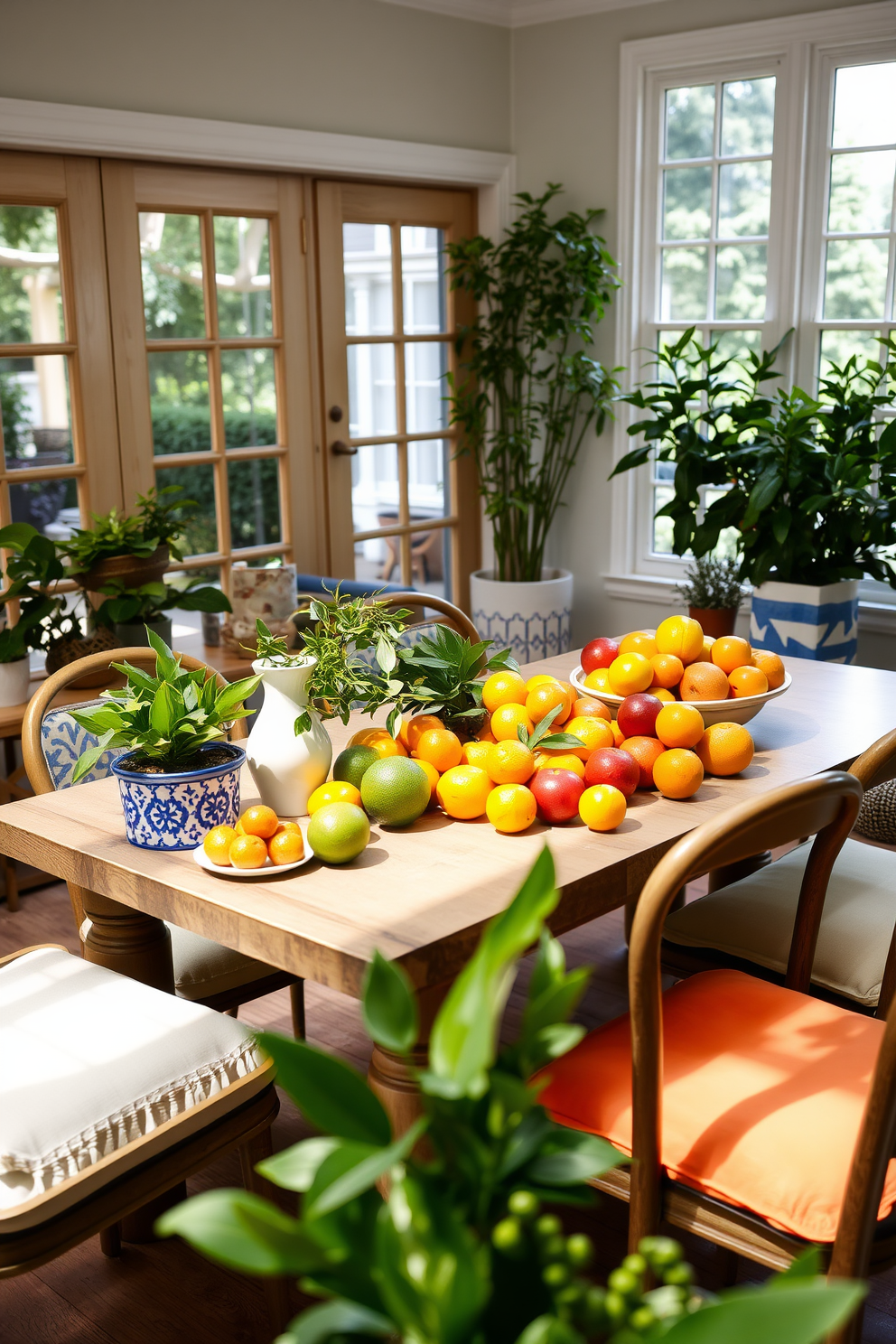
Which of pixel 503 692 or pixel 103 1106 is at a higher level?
pixel 503 692

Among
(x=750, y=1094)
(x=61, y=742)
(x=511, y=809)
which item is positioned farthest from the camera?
(x=61, y=742)

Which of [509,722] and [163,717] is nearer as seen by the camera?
[163,717]

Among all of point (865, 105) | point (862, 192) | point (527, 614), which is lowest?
point (527, 614)

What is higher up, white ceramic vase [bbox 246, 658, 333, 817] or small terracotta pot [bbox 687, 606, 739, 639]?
white ceramic vase [bbox 246, 658, 333, 817]

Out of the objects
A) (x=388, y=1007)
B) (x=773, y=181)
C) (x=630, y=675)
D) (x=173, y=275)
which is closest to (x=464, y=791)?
(x=630, y=675)

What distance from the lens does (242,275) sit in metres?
4.18

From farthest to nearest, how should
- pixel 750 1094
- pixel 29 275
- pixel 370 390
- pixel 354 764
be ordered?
1. pixel 370 390
2. pixel 29 275
3. pixel 354 764
4. pixel 750 1094

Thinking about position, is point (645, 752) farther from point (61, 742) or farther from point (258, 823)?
point (61, 742)

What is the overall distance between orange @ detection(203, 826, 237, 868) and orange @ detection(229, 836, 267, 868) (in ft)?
0.03

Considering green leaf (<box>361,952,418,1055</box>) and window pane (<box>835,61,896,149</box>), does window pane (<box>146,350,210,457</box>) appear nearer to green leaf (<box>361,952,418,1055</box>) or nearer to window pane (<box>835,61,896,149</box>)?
window pane (<box>835,61,896,149</box>)

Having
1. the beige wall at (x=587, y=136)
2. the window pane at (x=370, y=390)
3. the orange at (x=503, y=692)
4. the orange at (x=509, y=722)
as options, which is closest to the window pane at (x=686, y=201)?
the beige wall at (x=587, y=136)

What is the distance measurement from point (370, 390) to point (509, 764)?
10.9ft

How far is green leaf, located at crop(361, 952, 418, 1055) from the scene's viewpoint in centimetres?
61

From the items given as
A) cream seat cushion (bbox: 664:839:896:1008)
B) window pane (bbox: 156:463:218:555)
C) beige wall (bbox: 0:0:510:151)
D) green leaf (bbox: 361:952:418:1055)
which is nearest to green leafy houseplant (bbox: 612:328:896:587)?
beige wall (bbox: 0:0:510:151)
